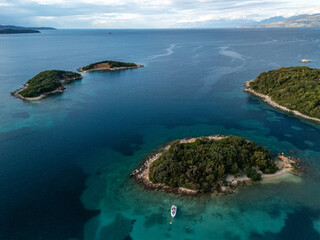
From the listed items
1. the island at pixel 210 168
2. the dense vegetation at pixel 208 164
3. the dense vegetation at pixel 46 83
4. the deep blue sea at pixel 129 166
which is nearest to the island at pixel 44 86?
the dense vegetation at pixel 46 83

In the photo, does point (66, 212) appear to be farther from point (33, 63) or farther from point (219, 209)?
point (33, 63)

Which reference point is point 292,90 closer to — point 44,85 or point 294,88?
point 294,88

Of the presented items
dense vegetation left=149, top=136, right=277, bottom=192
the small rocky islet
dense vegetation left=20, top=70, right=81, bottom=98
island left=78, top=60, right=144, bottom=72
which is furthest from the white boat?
island left=78, top=60, right=144, bottom=72

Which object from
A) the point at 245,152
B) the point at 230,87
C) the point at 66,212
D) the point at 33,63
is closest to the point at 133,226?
the point at 66,212

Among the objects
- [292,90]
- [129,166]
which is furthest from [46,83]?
[292,90]

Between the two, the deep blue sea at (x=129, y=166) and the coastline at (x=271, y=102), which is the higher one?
the coastline at (x=271, y=102)

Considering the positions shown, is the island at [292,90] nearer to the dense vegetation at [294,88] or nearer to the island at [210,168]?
the dense vegetation at [294,88]
